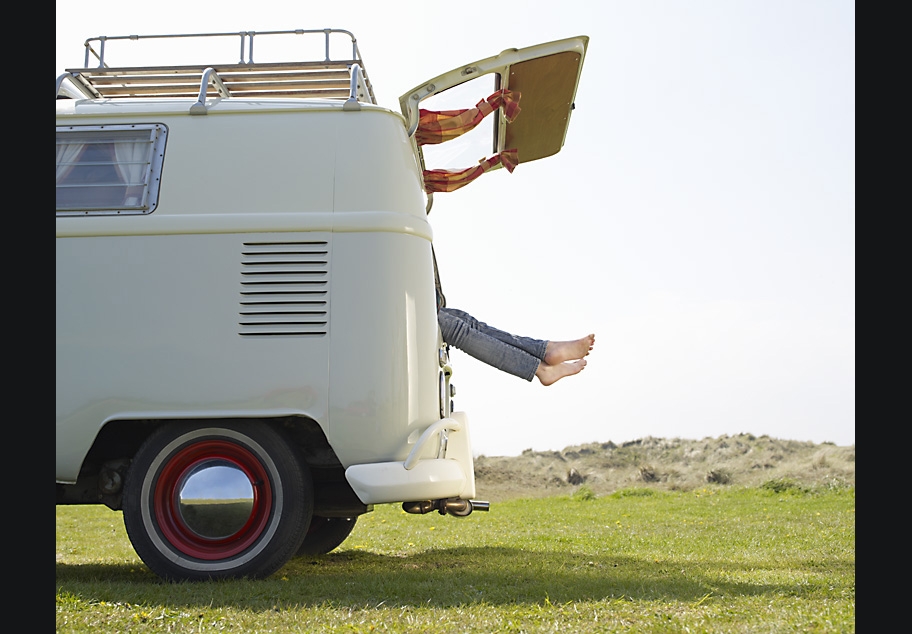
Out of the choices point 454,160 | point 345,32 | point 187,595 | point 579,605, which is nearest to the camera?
point 579,605

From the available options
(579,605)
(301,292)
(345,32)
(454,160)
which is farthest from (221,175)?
(579,605)

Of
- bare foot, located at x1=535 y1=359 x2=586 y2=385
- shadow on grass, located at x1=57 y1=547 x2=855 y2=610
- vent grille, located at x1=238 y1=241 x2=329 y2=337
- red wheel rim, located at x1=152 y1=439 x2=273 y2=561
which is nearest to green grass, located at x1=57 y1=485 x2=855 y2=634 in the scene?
shadow on grass, located at x1=57 y1=547 x2=855 y2=610

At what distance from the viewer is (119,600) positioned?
451cm

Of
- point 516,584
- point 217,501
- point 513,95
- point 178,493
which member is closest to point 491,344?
point 516,584

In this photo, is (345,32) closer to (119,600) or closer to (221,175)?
(221,175)

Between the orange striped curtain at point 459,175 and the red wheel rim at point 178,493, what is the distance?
→ 8.34 feet

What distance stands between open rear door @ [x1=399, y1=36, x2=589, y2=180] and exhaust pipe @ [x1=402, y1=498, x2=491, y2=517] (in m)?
2.43

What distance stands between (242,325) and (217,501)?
1.07 meters

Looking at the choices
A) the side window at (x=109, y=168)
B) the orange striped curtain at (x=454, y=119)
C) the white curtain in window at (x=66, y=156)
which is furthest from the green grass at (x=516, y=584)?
the orange striped curtain at (x=454, y=119)

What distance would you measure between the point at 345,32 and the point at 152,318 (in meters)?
2.42

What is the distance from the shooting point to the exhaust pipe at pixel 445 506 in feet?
17.6

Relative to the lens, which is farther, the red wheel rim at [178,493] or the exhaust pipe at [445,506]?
the exhaust pipe at [445,506]

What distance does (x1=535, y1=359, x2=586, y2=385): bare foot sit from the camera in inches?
220

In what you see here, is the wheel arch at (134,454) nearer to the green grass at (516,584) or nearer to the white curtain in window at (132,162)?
the green grass at (516,584)
